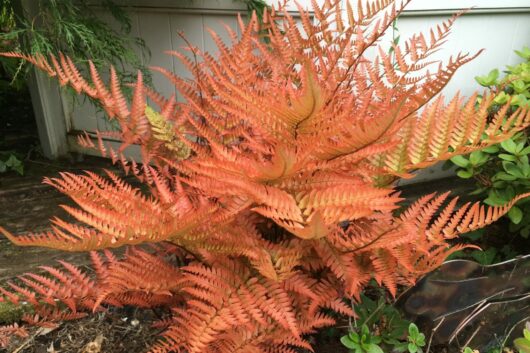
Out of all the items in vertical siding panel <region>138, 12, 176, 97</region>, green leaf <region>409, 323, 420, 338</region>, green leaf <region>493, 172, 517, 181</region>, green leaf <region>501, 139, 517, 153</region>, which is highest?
vertical siding panel <region>138, 12, 176, 97</region>

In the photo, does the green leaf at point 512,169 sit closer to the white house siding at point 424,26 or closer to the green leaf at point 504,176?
the green leaf at point 504,176

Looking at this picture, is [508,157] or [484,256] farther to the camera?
[484,256]

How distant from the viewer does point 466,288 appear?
101 cm

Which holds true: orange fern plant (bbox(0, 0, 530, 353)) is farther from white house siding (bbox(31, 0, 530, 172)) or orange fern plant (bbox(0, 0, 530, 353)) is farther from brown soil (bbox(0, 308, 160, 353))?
white house siding (bbox(31, 0, 530, 172))

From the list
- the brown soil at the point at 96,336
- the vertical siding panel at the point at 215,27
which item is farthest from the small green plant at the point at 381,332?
the vertical siding panel at the point at 215,27

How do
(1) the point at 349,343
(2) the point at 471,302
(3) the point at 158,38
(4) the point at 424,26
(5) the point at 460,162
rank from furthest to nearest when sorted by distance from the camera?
(3) the point at 158,38
(4) the point at 424,26
(5) the point at 460,162
(2) the point at 471,302
(1) the point at 349,343

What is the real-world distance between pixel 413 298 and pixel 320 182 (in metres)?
0.44

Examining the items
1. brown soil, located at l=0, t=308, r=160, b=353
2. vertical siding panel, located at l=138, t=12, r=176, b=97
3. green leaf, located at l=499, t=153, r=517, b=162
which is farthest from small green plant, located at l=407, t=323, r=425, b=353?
vertical siding panel, located at l=138, t=12, r=176, b=97

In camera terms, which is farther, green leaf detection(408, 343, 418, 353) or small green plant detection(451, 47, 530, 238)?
small green plant detection(451, 47, 530, 238)

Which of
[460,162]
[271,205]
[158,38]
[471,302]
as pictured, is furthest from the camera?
A: [158,38]

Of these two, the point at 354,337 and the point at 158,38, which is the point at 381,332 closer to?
the point at 354,337

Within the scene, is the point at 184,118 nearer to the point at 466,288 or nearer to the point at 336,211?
the point at 336,211

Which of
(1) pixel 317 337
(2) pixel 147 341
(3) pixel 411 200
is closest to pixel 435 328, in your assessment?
(1) pixel 317 337

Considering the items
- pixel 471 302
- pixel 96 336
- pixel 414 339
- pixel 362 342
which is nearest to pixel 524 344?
pixel 471 302
